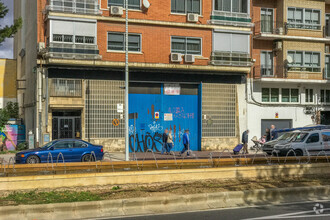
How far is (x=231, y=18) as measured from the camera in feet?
110

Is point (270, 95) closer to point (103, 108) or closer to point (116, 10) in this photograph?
point (103, 108)

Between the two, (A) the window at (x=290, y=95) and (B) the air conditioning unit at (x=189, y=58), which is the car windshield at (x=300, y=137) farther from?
(A) the window at (x=290, y=95)

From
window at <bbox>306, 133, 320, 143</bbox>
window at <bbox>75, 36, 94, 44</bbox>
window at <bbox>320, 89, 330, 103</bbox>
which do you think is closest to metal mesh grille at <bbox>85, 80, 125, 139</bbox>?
window at <bbox>75, 36, 94, 44</bbox>

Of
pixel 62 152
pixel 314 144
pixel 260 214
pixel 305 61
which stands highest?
pixel 305 61

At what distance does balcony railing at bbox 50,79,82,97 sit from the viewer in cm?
2900

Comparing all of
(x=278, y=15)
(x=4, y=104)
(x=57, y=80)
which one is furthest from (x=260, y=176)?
(x=4, y=104)

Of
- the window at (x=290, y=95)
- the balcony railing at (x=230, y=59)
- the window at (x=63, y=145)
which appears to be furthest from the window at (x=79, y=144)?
the window at (x=290, y=95)

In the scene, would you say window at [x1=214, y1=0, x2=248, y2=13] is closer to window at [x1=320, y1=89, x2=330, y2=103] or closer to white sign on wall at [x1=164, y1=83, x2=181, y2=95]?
white sign on wall at [x1=164, y1=83, x2=181, y2=95]

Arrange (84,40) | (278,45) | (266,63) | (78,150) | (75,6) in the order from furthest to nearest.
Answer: (266,63) < (278,45) < (84,40) < (75,6) < (78,150)

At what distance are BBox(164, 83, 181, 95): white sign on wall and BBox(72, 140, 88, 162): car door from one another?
1052 centimetres

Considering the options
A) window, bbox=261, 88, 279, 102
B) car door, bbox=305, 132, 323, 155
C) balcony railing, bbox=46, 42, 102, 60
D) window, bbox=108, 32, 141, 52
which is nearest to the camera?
car door, bbox=305, 132, 323, 155

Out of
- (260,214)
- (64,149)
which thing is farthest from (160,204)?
(64,149)

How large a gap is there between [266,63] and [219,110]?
5908mm

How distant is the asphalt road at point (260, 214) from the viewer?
1062 cm
